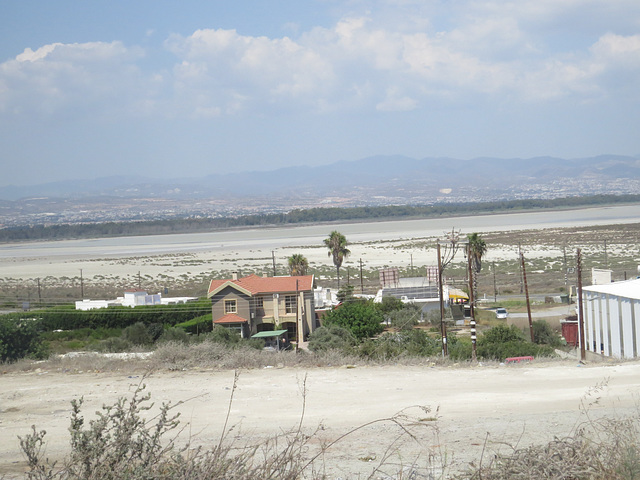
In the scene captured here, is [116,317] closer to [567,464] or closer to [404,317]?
[404,317]

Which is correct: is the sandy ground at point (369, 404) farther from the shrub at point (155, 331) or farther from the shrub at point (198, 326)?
the shrub at point (198, 326)

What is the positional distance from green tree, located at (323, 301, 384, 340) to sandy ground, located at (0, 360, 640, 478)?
59.5 feet

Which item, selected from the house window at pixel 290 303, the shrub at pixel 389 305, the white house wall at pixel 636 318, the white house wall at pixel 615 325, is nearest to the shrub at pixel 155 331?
the house window at pixel 290 303

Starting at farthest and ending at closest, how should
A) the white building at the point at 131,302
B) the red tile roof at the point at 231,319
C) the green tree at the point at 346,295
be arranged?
the white building at the point at 131,302 → the green tree at the point at 346,295 → the red tile roof at the point at 231,319

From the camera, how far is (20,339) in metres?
17.9

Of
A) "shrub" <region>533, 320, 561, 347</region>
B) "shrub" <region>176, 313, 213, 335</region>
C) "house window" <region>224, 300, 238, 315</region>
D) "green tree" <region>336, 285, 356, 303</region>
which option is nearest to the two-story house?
"house window" <region>224, 300, 238, 315</region>

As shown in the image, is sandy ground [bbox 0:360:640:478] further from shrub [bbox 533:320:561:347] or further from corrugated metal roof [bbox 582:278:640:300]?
shrub [bbox 533:320:561:347]

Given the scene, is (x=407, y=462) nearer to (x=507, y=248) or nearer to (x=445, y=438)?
(x=445, y=438)

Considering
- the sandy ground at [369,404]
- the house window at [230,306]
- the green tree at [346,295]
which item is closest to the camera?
the sandy ground at [369,404]

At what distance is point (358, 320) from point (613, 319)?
43.5 feet

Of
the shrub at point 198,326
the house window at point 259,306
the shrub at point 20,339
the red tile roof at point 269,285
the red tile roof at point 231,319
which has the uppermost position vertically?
the shrub at point 20,339

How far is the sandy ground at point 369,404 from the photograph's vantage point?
693 cm

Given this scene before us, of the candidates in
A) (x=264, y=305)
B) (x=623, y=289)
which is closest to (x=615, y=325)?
(x=623, y=289)

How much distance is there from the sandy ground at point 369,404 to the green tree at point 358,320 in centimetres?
1812
